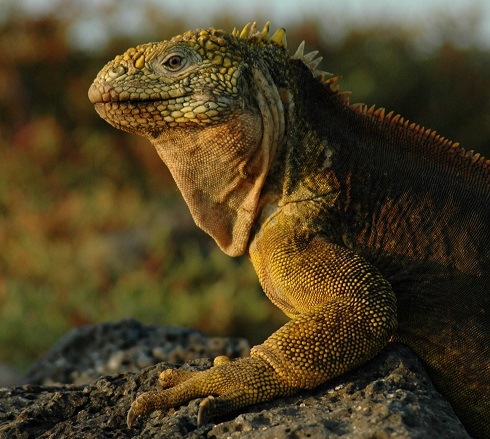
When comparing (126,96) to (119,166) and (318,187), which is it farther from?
(119,166)

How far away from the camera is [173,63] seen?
535 centimetres

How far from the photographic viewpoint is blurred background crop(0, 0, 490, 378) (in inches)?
540

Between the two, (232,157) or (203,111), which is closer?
(203,111)

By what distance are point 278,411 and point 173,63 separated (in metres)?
2.08

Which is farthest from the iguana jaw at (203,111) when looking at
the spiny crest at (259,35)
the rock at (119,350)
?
the rock at (119,350)

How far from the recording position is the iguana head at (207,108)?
207 inches

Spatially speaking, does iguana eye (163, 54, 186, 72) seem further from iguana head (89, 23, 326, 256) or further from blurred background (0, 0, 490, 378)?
blurred background (0, 0, 490, 378)

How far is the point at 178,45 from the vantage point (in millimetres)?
5383

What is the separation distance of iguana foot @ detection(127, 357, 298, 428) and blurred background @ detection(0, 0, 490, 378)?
761cm

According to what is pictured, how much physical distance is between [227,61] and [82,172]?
1439cm

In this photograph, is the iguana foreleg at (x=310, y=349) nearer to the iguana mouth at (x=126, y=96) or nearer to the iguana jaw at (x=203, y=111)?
the iguana jaw at (x=203, y=111)

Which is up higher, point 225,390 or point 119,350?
point 225,390

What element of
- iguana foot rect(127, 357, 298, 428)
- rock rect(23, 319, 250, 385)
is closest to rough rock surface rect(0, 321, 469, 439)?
iguana foot rect(127, 357, 298, 428)

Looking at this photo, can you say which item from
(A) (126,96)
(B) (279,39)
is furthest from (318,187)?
(A) (126,96)
